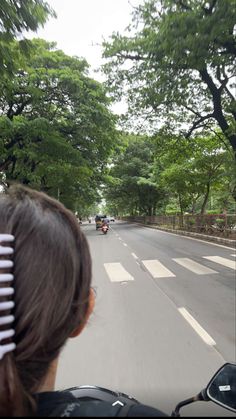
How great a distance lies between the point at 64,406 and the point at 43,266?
1.14 feet

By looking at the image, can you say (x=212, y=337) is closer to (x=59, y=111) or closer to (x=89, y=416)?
(x=89, y=416)

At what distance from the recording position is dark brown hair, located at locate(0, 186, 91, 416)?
738 mm

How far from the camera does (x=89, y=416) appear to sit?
2.30ft

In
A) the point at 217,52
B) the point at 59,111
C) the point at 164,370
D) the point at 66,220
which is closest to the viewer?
the point at 66,220

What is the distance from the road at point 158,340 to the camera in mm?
2930

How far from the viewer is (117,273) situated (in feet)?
29.8

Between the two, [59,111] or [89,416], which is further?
[59,111]

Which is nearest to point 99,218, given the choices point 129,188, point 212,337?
point 129,188

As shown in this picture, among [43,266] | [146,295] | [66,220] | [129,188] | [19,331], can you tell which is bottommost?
[146,295]

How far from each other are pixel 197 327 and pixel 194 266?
5374 mm

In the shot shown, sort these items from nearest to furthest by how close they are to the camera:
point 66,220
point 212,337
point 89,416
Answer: point 89,416, point 66,220, point 212,337

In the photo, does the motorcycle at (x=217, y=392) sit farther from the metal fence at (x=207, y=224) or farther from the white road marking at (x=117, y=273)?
the metal fence at (x=207, y=224)

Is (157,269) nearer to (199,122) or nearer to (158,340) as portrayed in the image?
(158,340)

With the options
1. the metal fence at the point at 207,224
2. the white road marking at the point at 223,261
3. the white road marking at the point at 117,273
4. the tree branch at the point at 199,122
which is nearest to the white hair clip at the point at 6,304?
the white road marking at the point at 117,273
